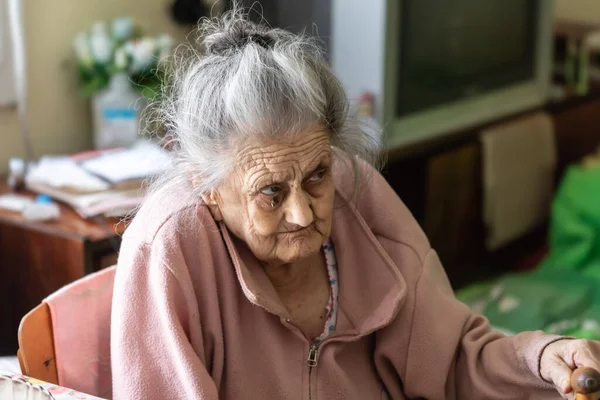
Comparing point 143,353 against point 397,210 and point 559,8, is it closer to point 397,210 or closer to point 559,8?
point 397,210

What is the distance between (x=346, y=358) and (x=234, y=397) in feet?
0.69

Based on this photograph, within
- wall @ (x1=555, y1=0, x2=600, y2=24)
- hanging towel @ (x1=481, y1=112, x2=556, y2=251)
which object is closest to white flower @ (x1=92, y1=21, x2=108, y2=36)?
hanging towel @ (x1=481, y1=112, x2=556, y2=251)

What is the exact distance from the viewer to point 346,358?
1480 millimetres

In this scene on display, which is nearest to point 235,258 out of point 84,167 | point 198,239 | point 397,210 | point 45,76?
point 198,239

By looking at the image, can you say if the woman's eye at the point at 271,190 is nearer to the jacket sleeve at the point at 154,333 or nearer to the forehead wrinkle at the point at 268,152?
the forehead wrinkle at the point at 268,152

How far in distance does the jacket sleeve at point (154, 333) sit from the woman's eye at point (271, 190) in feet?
0.51

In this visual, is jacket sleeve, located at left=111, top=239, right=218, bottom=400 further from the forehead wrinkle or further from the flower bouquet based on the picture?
the flower bouquet

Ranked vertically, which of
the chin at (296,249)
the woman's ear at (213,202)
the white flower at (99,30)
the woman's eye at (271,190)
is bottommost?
the chin at (296,249)

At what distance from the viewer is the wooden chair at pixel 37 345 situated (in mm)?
1349

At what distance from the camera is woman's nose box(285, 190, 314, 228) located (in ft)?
4.34

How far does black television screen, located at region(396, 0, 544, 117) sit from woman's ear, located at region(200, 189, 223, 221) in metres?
1.54

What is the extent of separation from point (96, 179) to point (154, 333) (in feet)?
3.12

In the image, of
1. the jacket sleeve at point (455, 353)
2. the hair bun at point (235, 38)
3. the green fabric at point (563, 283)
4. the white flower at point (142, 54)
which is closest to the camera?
the hair bun at point (235, 38)

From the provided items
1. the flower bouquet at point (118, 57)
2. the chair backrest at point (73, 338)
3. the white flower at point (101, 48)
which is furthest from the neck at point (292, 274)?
the white flower at point (101, 48)
